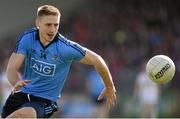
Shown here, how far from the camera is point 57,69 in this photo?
7785 millimetres

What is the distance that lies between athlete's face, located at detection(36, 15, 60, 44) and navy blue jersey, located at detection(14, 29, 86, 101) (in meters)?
0.10

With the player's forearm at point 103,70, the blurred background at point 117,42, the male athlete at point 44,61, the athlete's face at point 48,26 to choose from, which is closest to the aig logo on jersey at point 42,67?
the male athlete at point 44,61

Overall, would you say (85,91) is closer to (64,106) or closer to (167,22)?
(64,106)

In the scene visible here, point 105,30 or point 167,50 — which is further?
point 105,30

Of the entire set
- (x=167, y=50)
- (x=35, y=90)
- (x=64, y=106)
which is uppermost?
(x=35, y=90)

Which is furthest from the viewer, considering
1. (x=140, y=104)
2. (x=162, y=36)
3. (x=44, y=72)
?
(x=162, y=36)

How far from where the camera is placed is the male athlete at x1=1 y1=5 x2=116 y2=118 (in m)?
Result: 7.63

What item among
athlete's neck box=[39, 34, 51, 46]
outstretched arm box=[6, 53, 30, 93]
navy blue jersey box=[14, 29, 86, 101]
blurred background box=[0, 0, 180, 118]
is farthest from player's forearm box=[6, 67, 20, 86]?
blurred background box=[0, 0, 180, 118]

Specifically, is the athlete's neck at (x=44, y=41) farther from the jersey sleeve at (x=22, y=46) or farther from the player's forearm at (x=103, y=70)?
the player's forearm at (x=103, y=70)

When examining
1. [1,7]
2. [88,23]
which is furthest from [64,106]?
[1,7]

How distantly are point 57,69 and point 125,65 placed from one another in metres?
10.4

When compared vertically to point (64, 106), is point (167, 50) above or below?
above

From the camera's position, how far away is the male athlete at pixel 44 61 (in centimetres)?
763

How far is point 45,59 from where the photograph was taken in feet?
25.3
